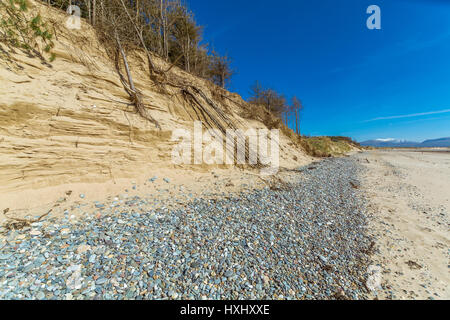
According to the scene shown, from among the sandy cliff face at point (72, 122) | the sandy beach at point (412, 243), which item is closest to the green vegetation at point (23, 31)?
the sandy cliff face at point (72, 122)

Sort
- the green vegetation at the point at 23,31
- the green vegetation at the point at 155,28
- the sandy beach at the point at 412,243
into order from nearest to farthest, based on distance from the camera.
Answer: the sandy beach at the point at 412,243
the green vegetation at the point at 23,31
the green vegetation at the point at 155,28

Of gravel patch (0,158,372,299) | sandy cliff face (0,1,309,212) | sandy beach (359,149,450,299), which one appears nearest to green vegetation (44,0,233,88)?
sandy cliff face (0,1,309,212)

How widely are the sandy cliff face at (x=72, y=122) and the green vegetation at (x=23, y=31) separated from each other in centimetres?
30

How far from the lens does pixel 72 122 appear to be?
4617mm

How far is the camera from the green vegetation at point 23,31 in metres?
4.40

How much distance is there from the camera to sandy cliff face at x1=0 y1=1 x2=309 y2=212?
392 centimetres

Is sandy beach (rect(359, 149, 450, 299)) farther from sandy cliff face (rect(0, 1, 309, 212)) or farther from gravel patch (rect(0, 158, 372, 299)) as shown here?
sandy cliff face (rect(0, 1, 309, 212))

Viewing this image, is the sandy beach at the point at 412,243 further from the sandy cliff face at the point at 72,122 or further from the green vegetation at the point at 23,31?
the green vegetation at the point at 23,31

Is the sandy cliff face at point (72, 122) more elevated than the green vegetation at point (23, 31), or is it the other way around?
the green vegetation at point (23, 31)

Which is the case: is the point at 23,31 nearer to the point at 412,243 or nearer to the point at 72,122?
the point at 72,122

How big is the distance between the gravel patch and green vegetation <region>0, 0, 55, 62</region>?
Answer: 17.9 ft

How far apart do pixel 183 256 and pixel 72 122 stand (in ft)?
17.0

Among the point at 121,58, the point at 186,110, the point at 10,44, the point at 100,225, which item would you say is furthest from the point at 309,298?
the point at 121,58
